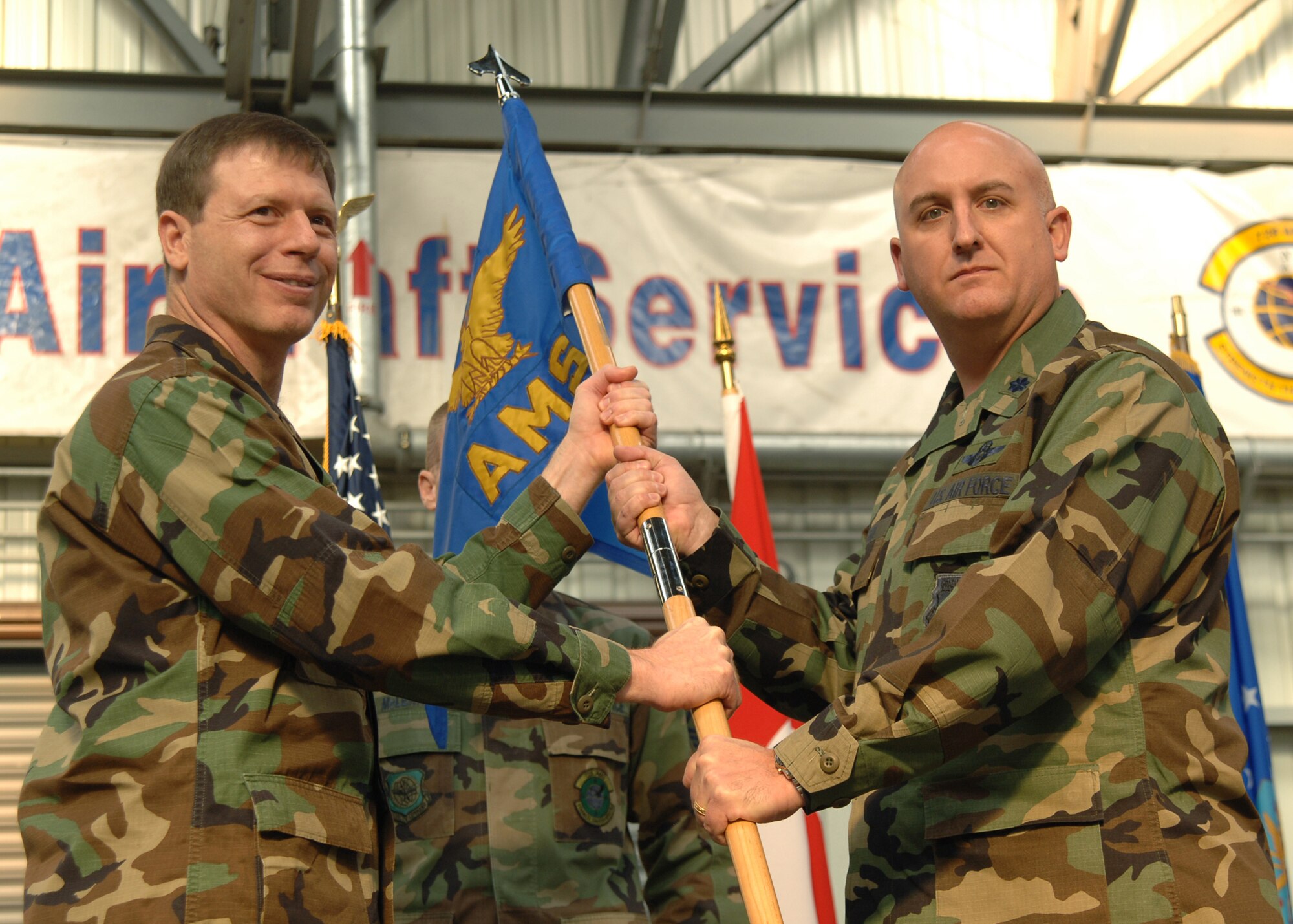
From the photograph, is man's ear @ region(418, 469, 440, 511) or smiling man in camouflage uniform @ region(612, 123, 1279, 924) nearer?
smiling man in camouflage uniform @ region(612, 123, 1279, 924)

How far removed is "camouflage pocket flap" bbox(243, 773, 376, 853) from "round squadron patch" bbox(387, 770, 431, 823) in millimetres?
1204

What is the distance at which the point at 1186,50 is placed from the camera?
8.15 meters

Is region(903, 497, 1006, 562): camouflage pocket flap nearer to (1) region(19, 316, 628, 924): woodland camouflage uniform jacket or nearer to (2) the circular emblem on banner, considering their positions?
(1) region(19, 316, 628, 924): woodland camouflage uniform jacket

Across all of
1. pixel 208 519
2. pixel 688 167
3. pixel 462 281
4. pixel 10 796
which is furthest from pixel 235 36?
pixel 208 519

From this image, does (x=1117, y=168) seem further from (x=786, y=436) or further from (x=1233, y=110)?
(x=786, y=436)

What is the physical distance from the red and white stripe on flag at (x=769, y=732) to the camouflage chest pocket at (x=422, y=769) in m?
1.35

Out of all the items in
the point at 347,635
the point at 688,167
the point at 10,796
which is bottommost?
the point at 10,796

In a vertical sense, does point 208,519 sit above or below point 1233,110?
below

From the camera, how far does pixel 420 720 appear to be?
3459 millimetres

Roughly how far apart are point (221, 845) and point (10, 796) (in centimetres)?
534

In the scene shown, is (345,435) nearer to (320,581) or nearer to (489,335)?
(489,335)

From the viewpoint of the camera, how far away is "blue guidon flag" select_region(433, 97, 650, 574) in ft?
10.1

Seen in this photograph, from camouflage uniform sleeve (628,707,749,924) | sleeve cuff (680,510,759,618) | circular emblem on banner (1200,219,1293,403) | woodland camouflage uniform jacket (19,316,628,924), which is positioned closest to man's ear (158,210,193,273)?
woodland camouflage uniform jacket (19,316,628,924)

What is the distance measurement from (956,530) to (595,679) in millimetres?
633
